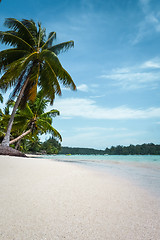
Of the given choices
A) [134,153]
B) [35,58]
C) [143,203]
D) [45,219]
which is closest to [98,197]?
[143,203]

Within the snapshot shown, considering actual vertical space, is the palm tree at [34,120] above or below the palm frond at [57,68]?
below

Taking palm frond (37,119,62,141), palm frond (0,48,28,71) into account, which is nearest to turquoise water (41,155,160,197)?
palm frond (37,119,62,141)

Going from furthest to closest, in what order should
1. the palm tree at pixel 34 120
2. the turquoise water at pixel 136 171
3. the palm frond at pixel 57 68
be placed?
the palm tree at pixel 34 120, the palm frond at pixel 57 68, the turquoise water at pixel 136 171

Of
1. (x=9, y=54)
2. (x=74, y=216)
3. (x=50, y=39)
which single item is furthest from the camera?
(x=50, y=39)

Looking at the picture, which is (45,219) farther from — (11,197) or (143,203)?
(143,203)

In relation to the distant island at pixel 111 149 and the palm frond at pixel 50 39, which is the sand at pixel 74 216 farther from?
the distant island at pixel 111 149

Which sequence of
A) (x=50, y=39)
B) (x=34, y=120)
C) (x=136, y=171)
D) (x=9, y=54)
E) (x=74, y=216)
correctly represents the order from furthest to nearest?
(x=34, y=120) < (x=50, y=39) < (x=9, y=54) < (x=136, y=171) < (x=74, y=216)

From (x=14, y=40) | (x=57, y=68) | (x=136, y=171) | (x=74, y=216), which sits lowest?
(x=136, y=171)

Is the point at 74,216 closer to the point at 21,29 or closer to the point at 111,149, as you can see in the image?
the point at 21,29

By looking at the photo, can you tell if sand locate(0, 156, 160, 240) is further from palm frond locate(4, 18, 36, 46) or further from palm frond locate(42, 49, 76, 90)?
palm frond locate(4, 18, 36, 46)

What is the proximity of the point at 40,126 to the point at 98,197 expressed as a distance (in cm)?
1567

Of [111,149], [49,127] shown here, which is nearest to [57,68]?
[49,127]

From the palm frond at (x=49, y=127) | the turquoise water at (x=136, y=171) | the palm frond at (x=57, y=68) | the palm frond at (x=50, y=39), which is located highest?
the palm frond at (x=50, y=39)

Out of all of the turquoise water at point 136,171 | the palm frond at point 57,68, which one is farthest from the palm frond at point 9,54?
the turquoise water at point 136,171
